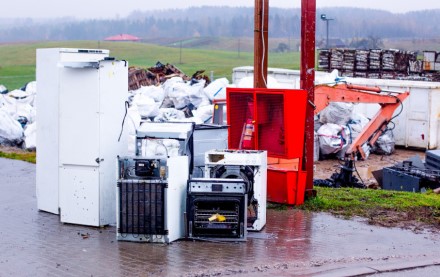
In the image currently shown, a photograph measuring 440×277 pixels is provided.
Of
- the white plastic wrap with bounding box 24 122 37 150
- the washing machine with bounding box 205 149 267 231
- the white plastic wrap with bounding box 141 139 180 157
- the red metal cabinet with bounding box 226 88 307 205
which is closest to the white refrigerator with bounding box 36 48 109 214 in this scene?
the white plastic wrap with bounding box 141 139 180 157

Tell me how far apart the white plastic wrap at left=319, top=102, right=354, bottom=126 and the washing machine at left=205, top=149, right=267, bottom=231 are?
13.5m

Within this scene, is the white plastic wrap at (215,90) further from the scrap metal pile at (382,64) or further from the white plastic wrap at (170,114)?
the scrap metal pile at (382,64)

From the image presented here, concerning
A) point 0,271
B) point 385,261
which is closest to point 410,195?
point 385,261

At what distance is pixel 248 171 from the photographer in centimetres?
1007

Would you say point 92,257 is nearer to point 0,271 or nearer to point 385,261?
point 0,271

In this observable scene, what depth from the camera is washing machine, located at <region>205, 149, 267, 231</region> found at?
1005 centimetres

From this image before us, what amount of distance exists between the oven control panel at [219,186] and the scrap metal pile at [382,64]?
2249cm

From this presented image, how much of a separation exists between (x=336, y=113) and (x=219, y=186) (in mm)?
14546

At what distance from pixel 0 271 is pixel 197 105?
51.4ft

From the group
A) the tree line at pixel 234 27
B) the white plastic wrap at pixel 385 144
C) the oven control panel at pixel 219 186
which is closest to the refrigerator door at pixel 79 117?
the oven control panel at pixel 219 186

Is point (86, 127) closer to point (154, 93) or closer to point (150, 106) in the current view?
point (150, 106)

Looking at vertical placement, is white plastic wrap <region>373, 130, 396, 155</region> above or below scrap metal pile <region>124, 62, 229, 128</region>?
below

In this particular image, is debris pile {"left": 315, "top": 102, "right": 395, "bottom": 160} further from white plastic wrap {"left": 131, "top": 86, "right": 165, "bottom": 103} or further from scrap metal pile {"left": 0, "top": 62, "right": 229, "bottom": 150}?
white plastic wrap {"left": 131, "top": 86, "right": 165, "bottom": 103}

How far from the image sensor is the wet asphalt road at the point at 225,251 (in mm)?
8516
